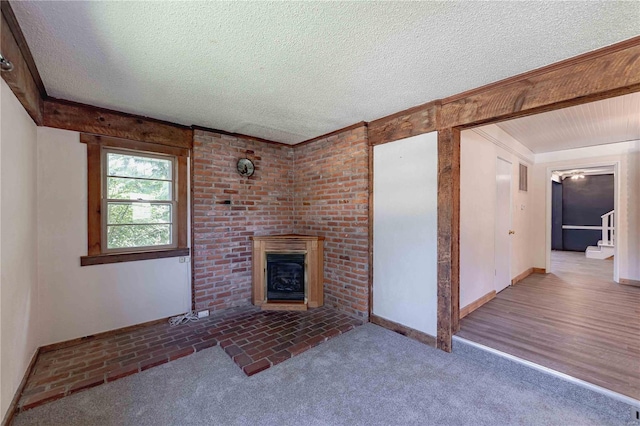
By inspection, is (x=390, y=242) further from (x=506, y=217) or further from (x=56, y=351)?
(x=56, y=351)

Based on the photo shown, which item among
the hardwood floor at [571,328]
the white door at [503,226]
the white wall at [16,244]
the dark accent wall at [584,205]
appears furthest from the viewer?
the dark accent wall at [584,205]

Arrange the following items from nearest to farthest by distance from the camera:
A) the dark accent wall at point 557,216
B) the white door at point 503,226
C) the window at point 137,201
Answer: the window at point 137,201
the white door at point 503,226
the dark accent wall at point 557,216

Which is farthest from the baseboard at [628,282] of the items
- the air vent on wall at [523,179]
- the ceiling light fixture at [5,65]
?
the ceiling light fixture at [5,65]

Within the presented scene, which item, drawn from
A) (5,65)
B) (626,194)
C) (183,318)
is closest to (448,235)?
(183,318)

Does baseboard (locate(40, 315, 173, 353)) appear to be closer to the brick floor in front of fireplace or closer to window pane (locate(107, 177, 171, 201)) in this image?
the brick floor in front of fireplace

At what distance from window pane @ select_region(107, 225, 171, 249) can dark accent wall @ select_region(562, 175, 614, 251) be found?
37.5 feet

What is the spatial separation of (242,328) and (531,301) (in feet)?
12.9

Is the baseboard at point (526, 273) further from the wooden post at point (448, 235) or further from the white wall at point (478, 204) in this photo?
the wooden post at point (448, 235)

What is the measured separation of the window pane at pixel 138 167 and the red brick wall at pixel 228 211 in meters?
0.37

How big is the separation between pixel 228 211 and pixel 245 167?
0.70 metres

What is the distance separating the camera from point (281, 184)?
4477mm

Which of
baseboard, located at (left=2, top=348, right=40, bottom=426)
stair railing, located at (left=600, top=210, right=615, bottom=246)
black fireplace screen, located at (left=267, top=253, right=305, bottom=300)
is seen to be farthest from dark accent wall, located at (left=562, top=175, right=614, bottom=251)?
baseboard, located at (left=2, top=348, right=40, bottom=426)

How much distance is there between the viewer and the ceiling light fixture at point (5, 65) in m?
1.52

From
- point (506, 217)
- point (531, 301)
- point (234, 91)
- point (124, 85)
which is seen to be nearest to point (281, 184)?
point (234, 91)
